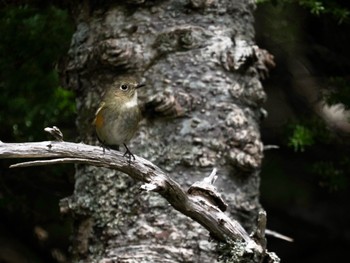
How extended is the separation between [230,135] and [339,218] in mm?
2433

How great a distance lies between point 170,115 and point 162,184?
986 mm

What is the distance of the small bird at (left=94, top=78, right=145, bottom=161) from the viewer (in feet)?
15.6

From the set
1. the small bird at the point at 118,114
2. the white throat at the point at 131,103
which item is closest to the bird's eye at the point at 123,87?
the small bird at the point at 118,114

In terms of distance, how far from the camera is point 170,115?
4.68 m

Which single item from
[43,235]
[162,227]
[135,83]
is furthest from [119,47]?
[43,235]

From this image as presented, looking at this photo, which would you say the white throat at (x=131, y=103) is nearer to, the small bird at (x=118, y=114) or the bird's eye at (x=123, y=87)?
the small bird at (x=118, y=114)

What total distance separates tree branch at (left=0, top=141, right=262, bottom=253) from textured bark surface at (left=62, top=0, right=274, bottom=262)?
1.97 ft

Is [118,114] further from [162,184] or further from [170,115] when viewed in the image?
[162,184]

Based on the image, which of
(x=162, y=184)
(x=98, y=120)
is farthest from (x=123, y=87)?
→ (x=162, y=184)

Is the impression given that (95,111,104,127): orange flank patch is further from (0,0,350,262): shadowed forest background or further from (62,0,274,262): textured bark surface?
(0,0,350,262): shadowed forest background

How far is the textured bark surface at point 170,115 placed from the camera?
4.56 m

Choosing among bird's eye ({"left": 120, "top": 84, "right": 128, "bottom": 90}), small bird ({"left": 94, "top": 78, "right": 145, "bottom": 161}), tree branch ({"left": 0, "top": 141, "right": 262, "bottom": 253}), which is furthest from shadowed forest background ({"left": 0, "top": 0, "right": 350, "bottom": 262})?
tree branch ({"left": 0, "top": 141, "right": 262, "bottom": 253})

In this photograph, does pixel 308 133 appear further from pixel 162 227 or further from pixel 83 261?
pixel 83 261

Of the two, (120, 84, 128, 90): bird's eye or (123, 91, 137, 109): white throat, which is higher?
(120, 84, 128, 90): bird's eye
